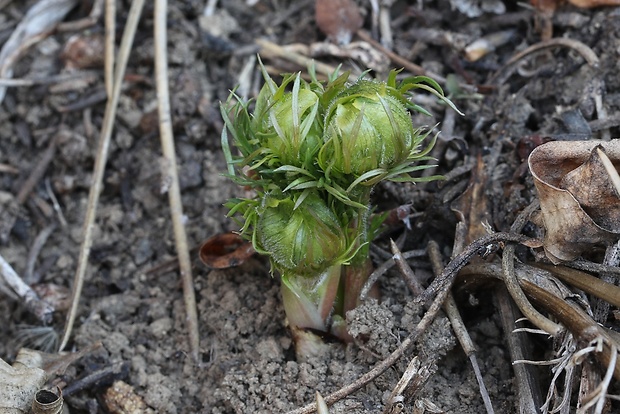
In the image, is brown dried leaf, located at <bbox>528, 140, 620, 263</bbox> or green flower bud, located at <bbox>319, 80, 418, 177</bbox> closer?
green flower bud, located at <bbox>319, 80, 418, 177</bbox>

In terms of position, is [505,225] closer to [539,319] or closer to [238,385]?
[539,319]

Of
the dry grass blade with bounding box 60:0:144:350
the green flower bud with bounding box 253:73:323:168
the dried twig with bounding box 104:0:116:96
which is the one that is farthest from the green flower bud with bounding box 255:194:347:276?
the dried twig with bounding box 104:0:116:96

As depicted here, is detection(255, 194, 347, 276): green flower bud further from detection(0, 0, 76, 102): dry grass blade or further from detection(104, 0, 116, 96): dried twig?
detection(0, 0, 76, 102): dry grass blade

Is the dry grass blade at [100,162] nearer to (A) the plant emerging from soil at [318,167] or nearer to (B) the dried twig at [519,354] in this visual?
(A) the plant emerging from soil at [318,167]

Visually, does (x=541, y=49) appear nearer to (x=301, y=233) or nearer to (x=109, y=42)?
(x=301, y=233)

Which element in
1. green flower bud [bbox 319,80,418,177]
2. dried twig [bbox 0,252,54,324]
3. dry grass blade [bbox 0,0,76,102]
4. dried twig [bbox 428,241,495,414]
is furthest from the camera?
dry grass blade [bbox 0,0,76,102]
